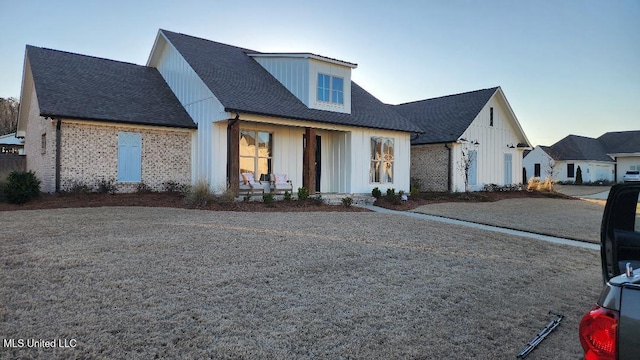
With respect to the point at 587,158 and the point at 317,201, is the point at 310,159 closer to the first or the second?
the point at 317,201

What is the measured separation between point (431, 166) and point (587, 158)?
28282 millimetres

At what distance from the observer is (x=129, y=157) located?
1477cm

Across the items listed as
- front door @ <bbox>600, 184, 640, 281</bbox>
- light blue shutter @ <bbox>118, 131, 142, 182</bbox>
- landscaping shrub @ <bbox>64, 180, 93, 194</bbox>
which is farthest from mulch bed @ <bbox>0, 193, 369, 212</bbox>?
front door @ <bbox>600, 184, 640, 281</bbox>

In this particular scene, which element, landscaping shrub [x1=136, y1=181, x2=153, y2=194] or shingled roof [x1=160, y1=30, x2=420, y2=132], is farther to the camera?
landscaping shrub [x1=136, y1=181, x2=153, y2=194]

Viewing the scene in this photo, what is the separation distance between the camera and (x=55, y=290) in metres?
4.70

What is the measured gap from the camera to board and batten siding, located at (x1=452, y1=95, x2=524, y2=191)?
22312mm

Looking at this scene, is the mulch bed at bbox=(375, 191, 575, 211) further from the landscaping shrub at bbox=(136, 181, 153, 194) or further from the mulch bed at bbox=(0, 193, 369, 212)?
the landscaping shrub at bbox=(136, 181, 153, 194)

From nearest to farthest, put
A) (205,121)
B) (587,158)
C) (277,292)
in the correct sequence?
(277,292)
(205,121)
(587,158)

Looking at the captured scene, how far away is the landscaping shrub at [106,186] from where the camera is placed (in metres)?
14.1

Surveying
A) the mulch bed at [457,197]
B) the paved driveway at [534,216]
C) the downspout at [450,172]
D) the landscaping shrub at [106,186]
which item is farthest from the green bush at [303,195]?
the downspout at [450,172]

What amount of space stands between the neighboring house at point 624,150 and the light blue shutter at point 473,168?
31148 mm

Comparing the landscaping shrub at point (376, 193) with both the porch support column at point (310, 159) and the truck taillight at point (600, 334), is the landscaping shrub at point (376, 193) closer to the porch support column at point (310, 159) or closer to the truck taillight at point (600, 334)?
the porch support column at point (310, 159)

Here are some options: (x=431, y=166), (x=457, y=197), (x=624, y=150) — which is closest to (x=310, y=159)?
(x=457, y=197)

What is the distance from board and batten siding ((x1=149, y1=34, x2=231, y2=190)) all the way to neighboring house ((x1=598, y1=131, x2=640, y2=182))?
45.8 meters
